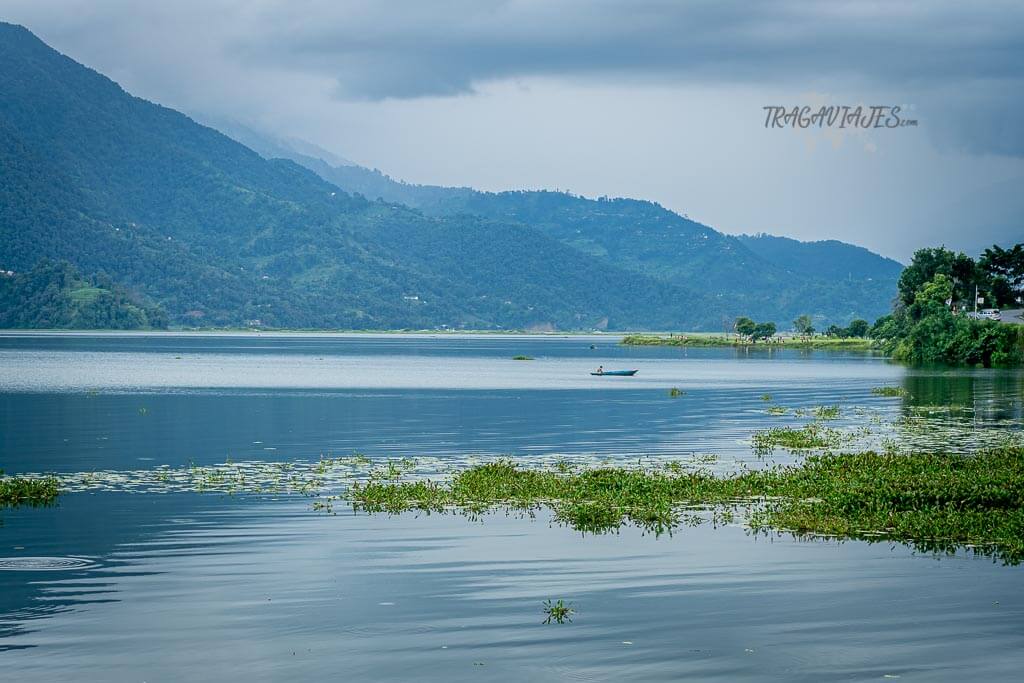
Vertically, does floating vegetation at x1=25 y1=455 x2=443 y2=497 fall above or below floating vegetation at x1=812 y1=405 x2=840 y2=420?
below

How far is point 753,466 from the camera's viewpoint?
4075cm

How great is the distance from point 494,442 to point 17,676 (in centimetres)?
3477

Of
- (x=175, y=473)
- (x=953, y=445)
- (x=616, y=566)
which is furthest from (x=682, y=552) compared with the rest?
(x=953, y=445)

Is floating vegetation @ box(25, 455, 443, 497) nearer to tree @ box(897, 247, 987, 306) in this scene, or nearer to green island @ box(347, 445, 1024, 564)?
green island @ box(347, 445, 1024, 564)

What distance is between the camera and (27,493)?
3391 centimetres

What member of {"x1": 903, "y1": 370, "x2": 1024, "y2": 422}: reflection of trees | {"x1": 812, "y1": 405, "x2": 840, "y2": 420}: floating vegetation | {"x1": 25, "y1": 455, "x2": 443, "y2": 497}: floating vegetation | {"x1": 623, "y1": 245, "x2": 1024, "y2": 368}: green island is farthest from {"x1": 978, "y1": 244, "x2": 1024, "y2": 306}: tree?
{"x1": 25, "y1": 455, "x2": 443, "y2": 497}: floating vegetation

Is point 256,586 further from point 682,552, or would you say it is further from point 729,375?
point 729,375

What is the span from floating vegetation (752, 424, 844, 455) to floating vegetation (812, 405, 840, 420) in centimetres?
658

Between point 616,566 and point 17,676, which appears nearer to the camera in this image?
point 17,676

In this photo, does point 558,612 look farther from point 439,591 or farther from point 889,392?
point 889,392

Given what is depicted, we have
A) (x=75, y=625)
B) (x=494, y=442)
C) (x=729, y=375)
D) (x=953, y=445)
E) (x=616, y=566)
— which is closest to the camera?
(x=75, y=625)

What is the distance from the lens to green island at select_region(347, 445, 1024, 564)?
28078 mm

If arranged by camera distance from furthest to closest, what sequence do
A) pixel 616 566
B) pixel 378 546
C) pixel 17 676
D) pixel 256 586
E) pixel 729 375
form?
pixel 729 375
pixel 378 546
pixel 616 566
pixel 256 586
pixel 17 676

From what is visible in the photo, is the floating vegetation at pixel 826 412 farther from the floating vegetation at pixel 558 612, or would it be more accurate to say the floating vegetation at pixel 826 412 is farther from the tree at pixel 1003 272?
the tree at pixel 1003 272
